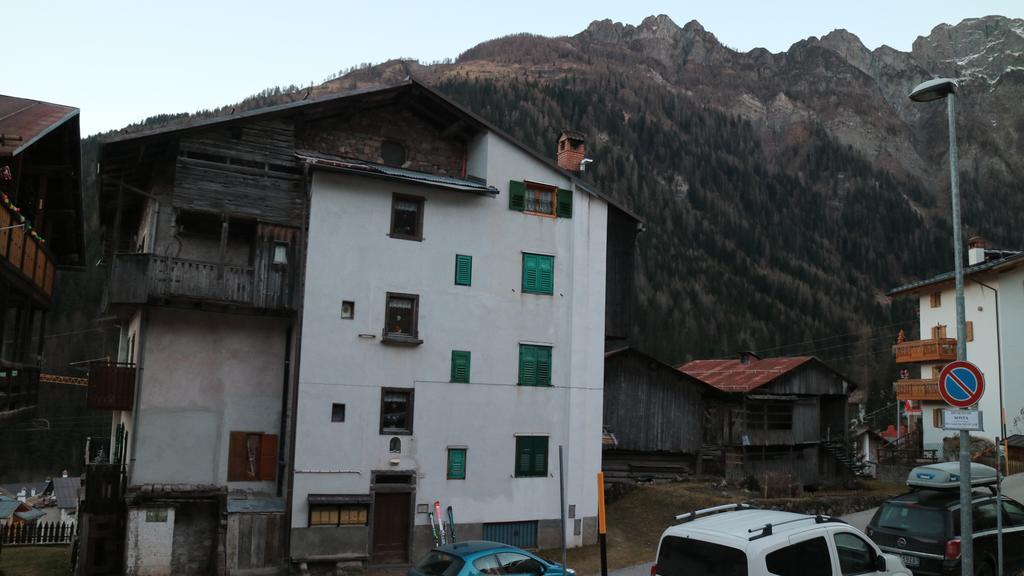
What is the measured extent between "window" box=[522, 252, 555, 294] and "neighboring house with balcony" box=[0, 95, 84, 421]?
15.0 meters

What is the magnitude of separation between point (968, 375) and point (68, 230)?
2888cm

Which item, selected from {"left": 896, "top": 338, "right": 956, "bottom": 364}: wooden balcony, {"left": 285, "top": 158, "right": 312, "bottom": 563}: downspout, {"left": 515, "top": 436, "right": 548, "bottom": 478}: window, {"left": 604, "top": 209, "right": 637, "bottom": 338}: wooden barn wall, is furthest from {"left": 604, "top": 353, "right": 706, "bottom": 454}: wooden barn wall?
{"left": 896, "top": 338, "right": 956, "bottom": 364}: wooden balcony

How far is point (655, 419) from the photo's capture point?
3609 centimetres

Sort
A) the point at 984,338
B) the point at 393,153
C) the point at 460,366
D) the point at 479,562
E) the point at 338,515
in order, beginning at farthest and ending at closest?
the point at 984,338
the point at 393,153
the point at 460,366
the point at 338,515
the point at 479,562

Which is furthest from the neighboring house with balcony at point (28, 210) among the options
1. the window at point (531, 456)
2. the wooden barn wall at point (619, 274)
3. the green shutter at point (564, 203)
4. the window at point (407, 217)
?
the wooden barn wall at point (619, 274)

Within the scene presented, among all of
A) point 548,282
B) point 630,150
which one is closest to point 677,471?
point 548,282

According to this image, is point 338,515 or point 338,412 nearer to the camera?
Result: point 338,515

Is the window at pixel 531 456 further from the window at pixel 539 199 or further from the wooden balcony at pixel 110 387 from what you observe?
the wooden balcony at pixel 110 387

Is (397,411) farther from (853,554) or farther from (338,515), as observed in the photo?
(853,554)

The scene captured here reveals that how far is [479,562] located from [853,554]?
7708 millimetres

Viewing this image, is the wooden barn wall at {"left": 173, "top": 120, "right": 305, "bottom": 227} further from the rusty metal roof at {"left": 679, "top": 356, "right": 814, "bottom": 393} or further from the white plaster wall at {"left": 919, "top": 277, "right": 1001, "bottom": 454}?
the white plaster wall at {"left": 919, "top": 277, "right": 1001, "bottom": 454}

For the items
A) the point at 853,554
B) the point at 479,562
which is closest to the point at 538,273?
the point at 479,562

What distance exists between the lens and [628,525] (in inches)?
1175

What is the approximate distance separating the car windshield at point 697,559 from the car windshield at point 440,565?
223 inches
